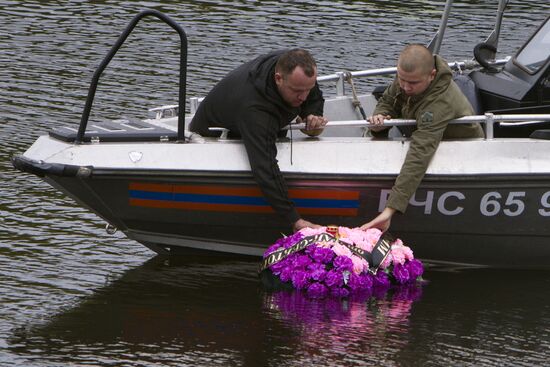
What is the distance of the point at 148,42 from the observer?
16.5 meters

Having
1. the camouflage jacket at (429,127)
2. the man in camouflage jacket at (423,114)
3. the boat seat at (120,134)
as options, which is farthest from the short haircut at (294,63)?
the boat seat at (120,134)

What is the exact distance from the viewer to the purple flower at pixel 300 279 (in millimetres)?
8281

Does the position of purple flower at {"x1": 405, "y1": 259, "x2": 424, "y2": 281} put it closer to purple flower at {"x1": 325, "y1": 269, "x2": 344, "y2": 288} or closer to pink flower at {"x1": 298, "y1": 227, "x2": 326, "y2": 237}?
purple flower at {"x1": 325, "y1": 269, "x2": 344, "y2": 288}

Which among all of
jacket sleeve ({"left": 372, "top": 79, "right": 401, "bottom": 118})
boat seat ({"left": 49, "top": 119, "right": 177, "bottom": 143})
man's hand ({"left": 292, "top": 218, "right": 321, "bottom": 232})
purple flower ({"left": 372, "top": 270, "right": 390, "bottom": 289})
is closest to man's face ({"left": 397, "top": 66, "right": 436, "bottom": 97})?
jacket sleeve ({"left": 372, "top": 79, "right": 401, "bottom": 118})

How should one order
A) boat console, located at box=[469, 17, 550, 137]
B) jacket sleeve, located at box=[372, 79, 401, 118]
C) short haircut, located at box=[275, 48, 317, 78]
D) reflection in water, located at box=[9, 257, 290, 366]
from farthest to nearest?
boat console, located at box=[469, 17, 550, 137] < jacket sleeve, located at box=[372, 79, 401, 118] < short haircut, located at box=[275, 48, 317, 78] < reflection in water, located at box=[9, 257, 290, 366]

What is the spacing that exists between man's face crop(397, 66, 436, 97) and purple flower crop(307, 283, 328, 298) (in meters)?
1.32

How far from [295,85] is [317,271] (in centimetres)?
117

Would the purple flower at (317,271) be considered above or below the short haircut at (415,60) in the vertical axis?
below

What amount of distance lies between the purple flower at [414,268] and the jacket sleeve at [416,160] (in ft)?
1.42

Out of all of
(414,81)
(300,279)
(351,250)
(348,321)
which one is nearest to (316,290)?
(300,279)

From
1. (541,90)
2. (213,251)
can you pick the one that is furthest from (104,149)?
(541,90)

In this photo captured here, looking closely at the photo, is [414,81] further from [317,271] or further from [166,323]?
[166,323]

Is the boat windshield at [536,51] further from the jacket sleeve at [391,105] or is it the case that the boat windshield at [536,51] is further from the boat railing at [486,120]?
the jacket sleeve at [391,105]

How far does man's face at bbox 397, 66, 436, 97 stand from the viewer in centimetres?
820
